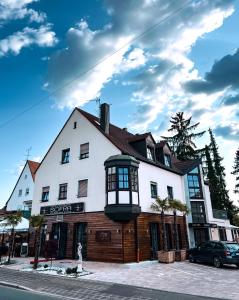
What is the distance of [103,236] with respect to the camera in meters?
17.4

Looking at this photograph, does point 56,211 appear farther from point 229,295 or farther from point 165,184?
point 229,295

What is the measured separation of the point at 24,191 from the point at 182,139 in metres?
25.8

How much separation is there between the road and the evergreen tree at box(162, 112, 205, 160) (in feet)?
106

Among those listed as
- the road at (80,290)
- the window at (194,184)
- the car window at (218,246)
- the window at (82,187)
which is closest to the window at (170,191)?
the window at (194,184)

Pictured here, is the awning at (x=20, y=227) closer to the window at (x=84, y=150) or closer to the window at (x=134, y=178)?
the window at (x=84, y=150)

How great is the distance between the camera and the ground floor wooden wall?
16.6 metres

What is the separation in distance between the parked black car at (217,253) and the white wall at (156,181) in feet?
14.5

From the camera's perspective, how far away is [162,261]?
17.5 meters

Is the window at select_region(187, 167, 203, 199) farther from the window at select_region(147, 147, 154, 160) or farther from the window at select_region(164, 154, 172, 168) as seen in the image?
the window at select_region(147, 147, 154, 160)

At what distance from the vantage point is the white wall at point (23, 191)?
35.4 meters

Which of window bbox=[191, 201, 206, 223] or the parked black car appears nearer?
the parked black car

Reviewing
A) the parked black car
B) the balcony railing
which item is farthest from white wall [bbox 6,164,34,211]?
the parked black car

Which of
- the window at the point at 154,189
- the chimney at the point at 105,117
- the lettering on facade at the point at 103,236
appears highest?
the chimney at the point at 105,117

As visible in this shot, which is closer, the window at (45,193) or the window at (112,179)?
the window at (112,179)
